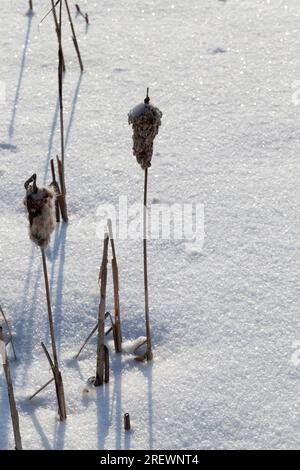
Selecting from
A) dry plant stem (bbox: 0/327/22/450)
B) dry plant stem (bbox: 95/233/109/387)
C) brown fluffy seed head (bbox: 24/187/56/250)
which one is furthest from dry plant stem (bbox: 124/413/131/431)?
brown fluffy seed head (bbox: 24/187/56/250)

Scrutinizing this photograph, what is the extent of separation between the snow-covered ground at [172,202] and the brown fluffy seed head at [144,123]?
0.70 metres

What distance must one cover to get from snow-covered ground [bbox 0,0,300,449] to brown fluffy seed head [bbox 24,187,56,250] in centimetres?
61

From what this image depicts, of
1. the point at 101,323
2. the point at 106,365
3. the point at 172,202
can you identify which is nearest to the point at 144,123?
the point at 101,323

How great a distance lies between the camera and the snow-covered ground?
6.84 feet

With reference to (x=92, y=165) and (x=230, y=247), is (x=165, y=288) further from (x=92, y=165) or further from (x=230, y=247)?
(x=92, y=165)

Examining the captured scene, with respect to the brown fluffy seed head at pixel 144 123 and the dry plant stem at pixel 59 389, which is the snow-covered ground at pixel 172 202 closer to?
the dry plant stem at pixel 59 389

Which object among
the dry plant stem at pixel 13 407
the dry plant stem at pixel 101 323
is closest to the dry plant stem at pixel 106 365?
the dry plant stem at pixel 101 323

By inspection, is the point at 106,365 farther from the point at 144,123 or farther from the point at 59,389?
the point at 144,123

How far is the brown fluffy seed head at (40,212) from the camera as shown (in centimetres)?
163

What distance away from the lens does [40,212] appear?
1651 millimetres

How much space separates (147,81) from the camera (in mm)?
3588

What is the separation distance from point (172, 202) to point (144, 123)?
3.57 ft

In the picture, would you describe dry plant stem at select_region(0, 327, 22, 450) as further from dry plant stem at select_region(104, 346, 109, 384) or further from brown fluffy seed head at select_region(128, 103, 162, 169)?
brown fluffy seed head at select_region(128, 103, 162, 169)

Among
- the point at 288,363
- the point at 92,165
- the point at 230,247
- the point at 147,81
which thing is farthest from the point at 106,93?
the point at 288,363
